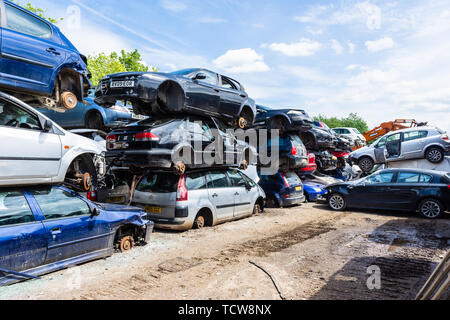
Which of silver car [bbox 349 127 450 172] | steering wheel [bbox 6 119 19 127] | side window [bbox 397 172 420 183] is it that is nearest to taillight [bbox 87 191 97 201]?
steering wheel [bbox 6 119 19 127]

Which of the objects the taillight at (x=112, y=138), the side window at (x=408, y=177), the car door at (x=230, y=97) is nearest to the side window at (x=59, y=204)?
the taillight at (x=112, y=138)

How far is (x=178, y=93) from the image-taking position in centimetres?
728

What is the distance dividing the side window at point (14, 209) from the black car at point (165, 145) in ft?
8.59

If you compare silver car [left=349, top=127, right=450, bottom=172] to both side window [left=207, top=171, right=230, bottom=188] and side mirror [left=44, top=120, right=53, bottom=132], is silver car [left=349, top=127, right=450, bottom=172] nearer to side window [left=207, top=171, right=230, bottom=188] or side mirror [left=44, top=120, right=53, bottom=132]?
side window [left=207, top=171, right=230, bottom=188]

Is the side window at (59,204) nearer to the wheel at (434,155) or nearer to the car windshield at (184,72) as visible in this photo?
the car windshield at (184,72)

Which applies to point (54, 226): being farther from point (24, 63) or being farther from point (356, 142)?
point (356, 142)

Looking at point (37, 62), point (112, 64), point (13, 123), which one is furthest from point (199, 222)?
point (112, 64)

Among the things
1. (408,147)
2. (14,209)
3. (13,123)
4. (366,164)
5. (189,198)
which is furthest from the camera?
(366,164)

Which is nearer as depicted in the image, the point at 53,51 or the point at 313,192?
the point at 53,51

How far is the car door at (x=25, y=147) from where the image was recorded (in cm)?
416

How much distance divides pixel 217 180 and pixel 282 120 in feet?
15.7

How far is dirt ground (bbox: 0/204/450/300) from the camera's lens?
379 centimetres

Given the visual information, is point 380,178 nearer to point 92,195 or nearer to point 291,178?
point 291,178

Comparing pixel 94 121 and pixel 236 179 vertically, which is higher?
pixel 94 121
